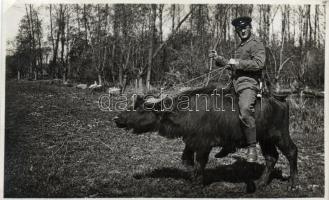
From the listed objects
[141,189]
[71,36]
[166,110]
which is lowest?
[141,189]

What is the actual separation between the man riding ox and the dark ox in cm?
15

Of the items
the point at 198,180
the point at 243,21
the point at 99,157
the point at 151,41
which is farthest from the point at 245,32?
the point at 99,157

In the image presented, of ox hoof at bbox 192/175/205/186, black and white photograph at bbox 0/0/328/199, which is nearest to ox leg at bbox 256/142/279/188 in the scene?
black and white photograph at bbox 0/0/328/199

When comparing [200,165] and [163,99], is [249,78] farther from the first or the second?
[200,165]

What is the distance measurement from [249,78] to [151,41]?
1882mm

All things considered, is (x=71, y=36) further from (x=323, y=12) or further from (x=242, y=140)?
(x=323, y=12)

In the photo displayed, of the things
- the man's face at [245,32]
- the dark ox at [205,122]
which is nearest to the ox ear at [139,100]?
the dark ox at [205,122]

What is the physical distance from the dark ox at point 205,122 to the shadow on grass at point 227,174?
0.28 m

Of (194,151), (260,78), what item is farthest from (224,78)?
(194,151)

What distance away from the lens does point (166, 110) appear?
5730mm

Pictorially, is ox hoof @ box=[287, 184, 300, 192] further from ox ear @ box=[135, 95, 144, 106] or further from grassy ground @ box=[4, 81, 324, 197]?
ox ear @ box=[135, 95, 144, 106]

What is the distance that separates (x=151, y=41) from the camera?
22.2ft

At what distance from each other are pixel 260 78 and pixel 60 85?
125 inches

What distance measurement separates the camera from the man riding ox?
5438 mm
